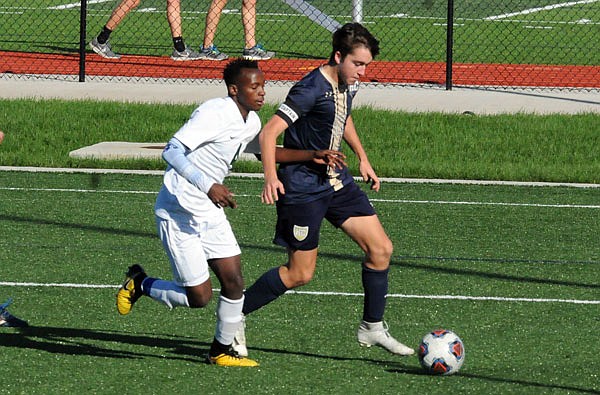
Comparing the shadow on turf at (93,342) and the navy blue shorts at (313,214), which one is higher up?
the navy blue shorts at (313,214)

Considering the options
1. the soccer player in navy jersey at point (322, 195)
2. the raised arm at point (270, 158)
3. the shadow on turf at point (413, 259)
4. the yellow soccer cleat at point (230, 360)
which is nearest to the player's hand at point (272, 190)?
the raised arm at point (270, 158)

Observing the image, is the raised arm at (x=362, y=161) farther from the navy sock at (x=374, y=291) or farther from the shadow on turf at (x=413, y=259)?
the shadow on turf at (x=413, y=259)

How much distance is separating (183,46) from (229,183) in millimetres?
7336

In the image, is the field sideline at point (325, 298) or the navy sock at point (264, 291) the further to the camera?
the navy sock at point (264, 291)

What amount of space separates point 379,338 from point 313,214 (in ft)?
2.46

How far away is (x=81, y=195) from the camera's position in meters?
13.2

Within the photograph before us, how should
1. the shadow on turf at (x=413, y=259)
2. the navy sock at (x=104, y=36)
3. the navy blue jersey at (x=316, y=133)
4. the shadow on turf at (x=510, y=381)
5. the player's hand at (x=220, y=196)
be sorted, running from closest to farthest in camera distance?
the player's hand at (x=220, y=196) < the shadow on turf at (x=510, y=381) < the navy blue jersey at (x=316, y=133) < the shadow on turf at (x=413, y=259) < the navy sock at (x=104, y=36)

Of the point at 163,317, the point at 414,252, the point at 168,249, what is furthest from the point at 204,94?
the point at 168,249

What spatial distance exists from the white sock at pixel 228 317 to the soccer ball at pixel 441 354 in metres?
0.95

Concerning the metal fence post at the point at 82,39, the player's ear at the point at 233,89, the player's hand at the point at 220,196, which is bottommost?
the metal fence post at the point at 82,39

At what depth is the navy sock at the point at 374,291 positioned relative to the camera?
25.7 feet

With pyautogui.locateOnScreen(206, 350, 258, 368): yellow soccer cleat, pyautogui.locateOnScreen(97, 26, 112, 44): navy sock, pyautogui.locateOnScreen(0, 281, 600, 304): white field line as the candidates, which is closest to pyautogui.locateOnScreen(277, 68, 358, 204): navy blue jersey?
pyautogui.locateOnScreen(206, 350, 258, 368): yellow soccer cleat

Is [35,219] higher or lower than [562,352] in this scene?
lower

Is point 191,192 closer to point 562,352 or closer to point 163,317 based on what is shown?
point 163,317
